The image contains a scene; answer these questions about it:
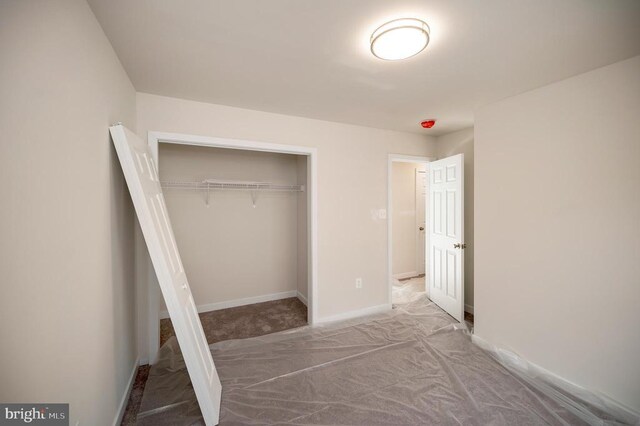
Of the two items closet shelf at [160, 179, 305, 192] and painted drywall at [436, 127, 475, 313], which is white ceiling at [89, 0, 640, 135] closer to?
painted drywall at [436, 127, 475, 313]

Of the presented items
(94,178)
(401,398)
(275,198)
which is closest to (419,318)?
(401,398)

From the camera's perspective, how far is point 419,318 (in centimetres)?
324

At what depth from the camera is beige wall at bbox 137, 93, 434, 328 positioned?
2.76 m

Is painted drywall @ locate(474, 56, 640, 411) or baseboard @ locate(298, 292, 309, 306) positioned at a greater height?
painted drywall @ locate(474, 56, 640, 411)

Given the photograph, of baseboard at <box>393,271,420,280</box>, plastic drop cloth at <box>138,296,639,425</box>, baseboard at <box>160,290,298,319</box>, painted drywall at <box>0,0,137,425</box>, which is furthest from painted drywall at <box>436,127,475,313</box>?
painted drywall at <box>0,0,137,425</box>

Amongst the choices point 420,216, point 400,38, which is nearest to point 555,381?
point 400,38

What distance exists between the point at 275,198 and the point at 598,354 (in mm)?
3643

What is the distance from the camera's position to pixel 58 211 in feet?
3.38

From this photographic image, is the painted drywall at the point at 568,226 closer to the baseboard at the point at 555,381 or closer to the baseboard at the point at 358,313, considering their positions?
the baseboard at the point at 555,381

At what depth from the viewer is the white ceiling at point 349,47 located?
1290mm

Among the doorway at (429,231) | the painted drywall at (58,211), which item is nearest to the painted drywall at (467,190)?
the doorway at (429,231)

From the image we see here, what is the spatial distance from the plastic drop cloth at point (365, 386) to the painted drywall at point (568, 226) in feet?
1.01

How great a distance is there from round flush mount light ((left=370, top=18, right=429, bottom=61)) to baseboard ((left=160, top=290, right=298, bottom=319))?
3.50 metres

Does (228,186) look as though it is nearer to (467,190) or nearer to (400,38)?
(400,38)
